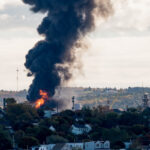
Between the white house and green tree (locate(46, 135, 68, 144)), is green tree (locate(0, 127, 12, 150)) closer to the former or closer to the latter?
the white house

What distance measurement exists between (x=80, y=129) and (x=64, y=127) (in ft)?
9.32

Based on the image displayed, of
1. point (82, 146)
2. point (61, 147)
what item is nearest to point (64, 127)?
point (82, 146)

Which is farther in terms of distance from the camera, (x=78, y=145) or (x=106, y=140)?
(x=106, y=140)

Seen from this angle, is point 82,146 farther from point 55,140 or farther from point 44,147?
point 55,140

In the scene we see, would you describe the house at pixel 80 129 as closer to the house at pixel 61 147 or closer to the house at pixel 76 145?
the house at pixel 76 145

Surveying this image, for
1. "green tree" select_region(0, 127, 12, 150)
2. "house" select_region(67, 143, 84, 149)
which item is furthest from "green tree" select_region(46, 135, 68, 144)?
"green tree" select_region(0, 127, 12, 150)

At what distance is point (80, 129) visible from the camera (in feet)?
582

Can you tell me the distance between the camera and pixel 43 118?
19525cm

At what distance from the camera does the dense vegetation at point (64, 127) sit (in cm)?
15388

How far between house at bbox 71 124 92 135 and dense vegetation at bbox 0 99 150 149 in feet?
3.02

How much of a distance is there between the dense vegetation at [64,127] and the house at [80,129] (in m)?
0.92

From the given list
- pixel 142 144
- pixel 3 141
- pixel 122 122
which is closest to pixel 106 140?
pixel 142 144

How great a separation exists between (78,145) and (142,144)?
10.6 meters

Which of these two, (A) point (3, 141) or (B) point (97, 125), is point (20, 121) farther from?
(A) point (3, 141)
